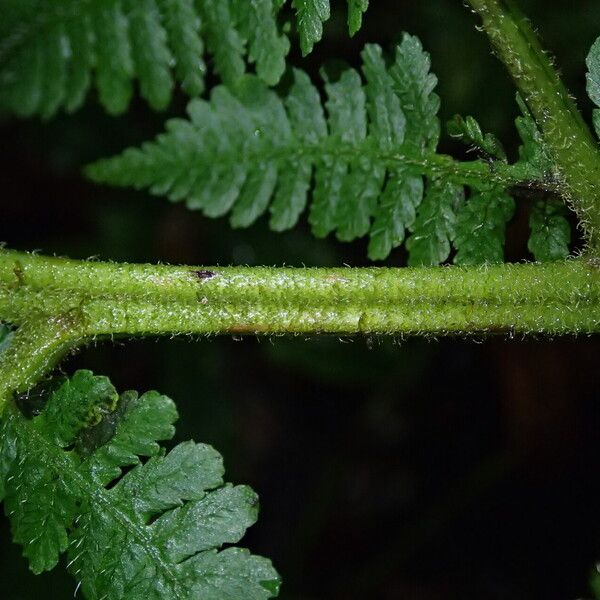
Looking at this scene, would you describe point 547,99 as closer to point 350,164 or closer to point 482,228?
point 482,228

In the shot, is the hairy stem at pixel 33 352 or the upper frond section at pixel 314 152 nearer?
the hairy stem at pixel 33 352

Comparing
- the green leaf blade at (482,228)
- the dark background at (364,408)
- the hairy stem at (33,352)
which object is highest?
the green leaf blade at (482,228)

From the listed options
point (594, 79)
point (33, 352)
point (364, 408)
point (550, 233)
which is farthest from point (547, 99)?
point (364, 408)

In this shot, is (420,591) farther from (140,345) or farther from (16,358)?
(16,358)

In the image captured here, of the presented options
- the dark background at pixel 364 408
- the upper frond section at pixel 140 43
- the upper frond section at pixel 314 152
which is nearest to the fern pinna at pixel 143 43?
the upper frond section at pixel 140 43

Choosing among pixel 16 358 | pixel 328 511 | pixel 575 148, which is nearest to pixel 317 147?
pixel 575 148

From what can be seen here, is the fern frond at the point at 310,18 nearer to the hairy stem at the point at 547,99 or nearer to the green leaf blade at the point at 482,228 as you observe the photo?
the hairy stem at the point at 547,99
